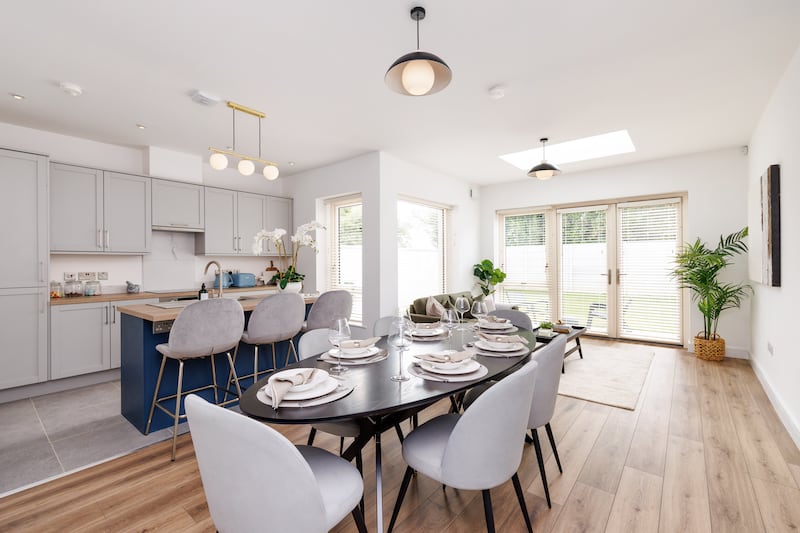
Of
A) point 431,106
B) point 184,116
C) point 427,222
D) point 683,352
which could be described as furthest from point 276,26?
point 683,352

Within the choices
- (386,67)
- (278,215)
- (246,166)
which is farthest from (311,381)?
(278,215)

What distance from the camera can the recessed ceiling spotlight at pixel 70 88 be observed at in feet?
9.34

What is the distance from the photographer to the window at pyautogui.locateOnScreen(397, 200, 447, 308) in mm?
5301

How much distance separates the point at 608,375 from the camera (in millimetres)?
3844

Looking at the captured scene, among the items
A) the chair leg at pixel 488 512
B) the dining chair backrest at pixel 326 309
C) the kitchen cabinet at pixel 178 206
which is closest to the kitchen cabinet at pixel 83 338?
the kitchen cabinet at pixel 178 206

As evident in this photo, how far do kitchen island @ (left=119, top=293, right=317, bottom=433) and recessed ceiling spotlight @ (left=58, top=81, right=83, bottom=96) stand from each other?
5.97 ft

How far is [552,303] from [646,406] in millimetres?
3148

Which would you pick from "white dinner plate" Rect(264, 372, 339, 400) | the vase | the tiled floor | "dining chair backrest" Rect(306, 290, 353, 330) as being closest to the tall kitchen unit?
the tiled floor

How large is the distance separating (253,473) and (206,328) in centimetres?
170

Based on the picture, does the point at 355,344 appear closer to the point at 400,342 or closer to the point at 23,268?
the point at 400,342

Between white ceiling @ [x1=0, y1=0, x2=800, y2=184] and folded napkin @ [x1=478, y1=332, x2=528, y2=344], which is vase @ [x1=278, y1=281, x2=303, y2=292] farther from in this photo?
folded napkin @ [x1=478, y1=332, x2=528, y2=344]

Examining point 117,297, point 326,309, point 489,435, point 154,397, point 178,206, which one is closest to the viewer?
point 489,435

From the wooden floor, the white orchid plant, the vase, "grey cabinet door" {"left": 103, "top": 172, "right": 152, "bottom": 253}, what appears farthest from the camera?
"grey cabinet door" {"left": 103, "top": 172, "right": 152, "bottom": 253}

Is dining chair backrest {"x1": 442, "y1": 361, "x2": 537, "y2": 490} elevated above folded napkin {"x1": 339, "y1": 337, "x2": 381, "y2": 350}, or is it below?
below
